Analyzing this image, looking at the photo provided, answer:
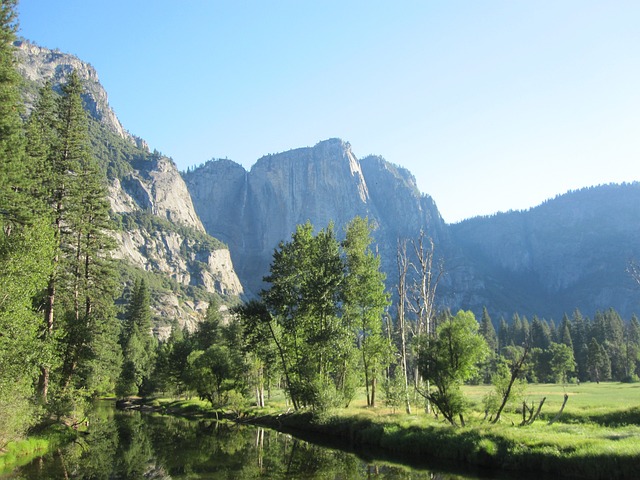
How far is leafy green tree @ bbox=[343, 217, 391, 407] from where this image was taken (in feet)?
130

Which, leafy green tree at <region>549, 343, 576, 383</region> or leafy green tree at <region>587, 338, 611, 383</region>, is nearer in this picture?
leafy green tree at <region>549, 343, 576, 383</region>

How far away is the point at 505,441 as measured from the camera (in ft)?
76.1

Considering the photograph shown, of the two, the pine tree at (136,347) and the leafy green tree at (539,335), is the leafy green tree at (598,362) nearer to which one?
the leafy green tree at (539,335)

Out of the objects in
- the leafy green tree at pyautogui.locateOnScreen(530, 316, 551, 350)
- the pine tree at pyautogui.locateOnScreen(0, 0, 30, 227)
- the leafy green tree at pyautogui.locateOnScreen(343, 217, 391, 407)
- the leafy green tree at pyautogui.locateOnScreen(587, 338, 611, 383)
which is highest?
the pine tree at pyautogui.locateOnScreen(0, 0, 30, 227)

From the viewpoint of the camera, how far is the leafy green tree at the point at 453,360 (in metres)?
28.2

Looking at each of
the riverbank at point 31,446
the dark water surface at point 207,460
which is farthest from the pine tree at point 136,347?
the riverbank at point 31,446

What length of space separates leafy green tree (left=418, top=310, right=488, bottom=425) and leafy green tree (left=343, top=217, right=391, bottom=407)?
10757 mm

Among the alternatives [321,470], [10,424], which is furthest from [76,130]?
[321,470]

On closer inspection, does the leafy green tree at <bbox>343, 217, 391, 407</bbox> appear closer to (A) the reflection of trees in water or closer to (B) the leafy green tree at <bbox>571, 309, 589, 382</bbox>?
(A) the reflection of trees in water

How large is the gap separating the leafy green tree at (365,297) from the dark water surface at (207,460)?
9732 mm

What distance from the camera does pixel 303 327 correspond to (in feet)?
142

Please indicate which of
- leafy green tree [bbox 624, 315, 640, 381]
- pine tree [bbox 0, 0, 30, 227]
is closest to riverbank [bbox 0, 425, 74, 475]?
pine tree [bbox 0, 0, 30, 227]

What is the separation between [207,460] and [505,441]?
16.2 m

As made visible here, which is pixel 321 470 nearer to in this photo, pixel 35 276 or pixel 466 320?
pixel 466 320
